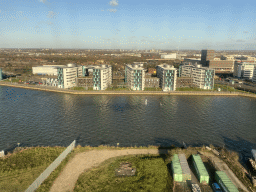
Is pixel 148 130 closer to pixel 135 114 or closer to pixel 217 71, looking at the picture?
pixel 135 114

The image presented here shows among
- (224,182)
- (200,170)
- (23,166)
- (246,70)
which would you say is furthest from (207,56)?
(23,166)

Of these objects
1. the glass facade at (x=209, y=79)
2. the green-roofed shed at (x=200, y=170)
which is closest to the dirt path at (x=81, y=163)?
the green-roofed shed at (x=200, y=170)

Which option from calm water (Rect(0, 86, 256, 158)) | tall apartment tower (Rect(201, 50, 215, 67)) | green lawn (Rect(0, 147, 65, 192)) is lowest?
calm water (Rect(0, 86, 256, 158))

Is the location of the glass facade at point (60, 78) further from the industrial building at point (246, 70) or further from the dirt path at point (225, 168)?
the industrial building at point (246, 70)

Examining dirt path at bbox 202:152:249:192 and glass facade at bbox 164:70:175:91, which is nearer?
dirt path at bbox 202:152:249:192

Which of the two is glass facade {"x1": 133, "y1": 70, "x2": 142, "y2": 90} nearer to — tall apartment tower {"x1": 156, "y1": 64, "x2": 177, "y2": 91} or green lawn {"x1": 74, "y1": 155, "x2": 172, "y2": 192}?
tall apartment tower {"x1": 156, "y1": 64, "x2": 177, "y2": 91}

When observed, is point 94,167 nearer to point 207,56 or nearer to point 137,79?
point 137,79

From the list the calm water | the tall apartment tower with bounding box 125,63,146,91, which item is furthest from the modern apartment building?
the tall apartment tower with bounding box 125,63,146,91
